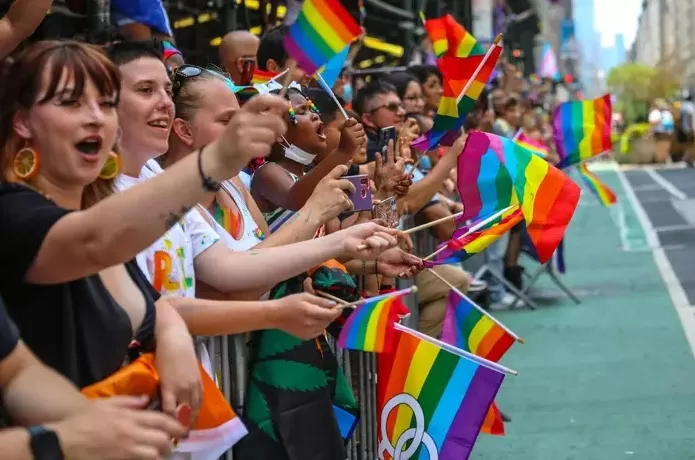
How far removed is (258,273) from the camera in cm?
377

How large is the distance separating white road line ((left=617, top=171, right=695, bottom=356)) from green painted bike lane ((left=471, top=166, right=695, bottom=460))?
84 mm

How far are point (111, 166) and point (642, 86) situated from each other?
84563mm

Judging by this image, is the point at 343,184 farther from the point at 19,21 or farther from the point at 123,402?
the point at 123,402

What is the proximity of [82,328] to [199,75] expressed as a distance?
5.79 ft

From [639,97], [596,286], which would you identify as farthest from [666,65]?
[596,286]

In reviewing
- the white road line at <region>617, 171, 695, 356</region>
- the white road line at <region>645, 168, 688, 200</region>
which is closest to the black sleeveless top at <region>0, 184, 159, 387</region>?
the white road line at <region>617, 171, 695, 356</region>

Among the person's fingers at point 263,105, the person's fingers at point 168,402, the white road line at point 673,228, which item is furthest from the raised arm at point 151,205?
the white road line at point 673,228

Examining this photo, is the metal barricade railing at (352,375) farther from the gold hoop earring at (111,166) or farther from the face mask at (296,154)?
the gold hoop earring at (111,166)

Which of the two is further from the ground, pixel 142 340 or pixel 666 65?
pixel 142 340

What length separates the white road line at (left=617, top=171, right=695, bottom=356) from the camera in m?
10.3

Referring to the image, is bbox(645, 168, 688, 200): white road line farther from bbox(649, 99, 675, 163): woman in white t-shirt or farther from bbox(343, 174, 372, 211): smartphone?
bbox(343, 174, 372, 211): smartphone

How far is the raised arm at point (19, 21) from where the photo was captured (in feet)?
15.3

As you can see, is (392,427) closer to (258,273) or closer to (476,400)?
(476,400)

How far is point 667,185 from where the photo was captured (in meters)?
31.2
